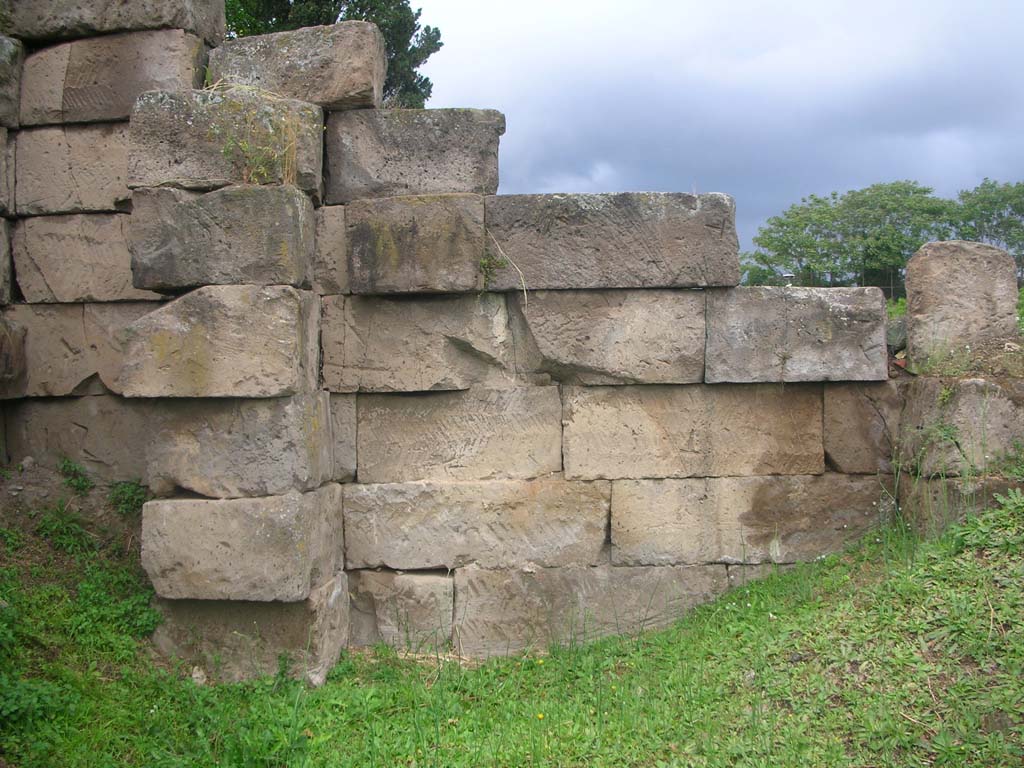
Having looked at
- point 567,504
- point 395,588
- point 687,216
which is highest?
point 687,216

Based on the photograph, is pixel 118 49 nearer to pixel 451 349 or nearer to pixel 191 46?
pixel 191 46

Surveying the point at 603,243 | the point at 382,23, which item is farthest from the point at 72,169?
the point at 382,23

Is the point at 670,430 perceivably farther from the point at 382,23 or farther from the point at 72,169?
the point at 382,23

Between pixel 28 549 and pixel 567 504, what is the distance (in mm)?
3127

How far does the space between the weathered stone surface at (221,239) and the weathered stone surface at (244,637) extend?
67.7 inches

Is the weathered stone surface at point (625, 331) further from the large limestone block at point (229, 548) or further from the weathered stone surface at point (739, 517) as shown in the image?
the large limestone block at point (229, 548)

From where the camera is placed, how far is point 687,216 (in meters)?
5.14

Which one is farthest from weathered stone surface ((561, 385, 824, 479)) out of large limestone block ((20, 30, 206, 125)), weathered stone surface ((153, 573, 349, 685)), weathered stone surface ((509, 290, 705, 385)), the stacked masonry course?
large limestone block ((20, 30, 206, 125))

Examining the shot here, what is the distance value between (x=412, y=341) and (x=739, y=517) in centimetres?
223

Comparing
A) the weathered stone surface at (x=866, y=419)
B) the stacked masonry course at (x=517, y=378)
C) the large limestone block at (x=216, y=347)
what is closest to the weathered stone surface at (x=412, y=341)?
the stacked masonry course at (x=517, y=378)

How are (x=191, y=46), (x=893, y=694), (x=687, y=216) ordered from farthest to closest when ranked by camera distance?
(x=191, y=46) → (x=687, y=216) → (x=893, y=694)

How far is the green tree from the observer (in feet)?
42.0

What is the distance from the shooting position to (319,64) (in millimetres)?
5203

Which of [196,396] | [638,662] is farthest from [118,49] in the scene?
[638,662]
